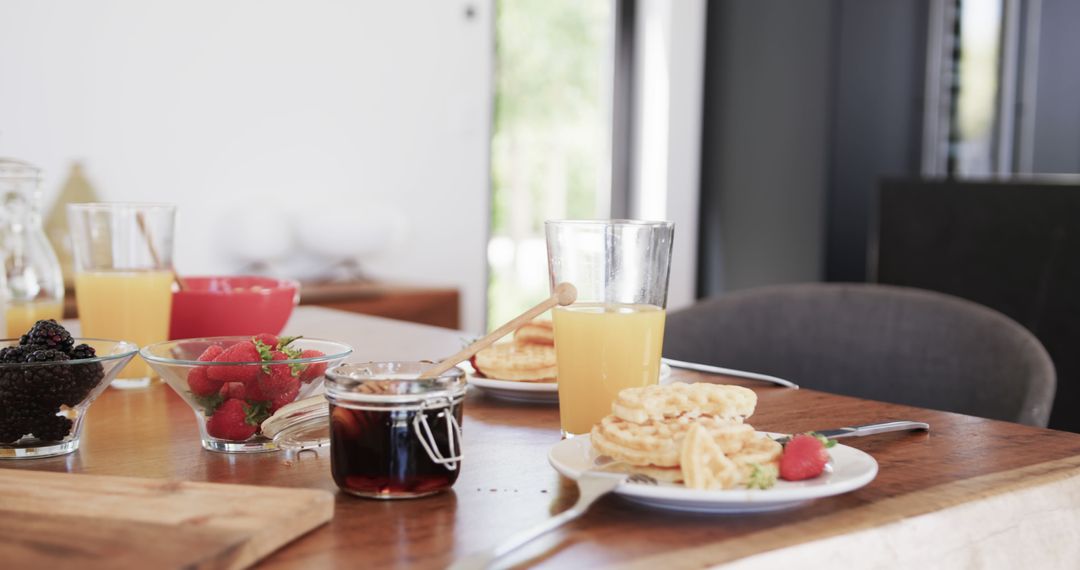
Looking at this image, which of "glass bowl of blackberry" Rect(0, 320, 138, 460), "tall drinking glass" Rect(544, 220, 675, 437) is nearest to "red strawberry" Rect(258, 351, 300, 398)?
"glass bowl of blackberry" Rect(0, 320, 138, 460)

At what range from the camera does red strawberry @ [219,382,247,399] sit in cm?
90

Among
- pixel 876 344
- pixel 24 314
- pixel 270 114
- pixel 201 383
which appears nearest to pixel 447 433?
pixel 201 383

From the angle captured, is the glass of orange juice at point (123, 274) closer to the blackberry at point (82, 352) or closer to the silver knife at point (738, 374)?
the blackberry at point (82, 352)

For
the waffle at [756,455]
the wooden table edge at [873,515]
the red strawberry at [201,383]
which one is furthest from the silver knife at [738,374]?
the red strawberry at [201,383]

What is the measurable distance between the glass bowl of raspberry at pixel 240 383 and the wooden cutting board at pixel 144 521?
0.15 meters

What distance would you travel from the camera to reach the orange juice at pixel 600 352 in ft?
3.03

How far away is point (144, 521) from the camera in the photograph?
647mm

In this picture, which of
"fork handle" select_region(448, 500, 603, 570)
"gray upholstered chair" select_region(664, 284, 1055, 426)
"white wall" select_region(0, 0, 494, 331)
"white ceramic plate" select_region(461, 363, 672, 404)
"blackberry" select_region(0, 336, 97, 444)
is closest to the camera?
"fork handle" select_region(448, 500, 603, 570)

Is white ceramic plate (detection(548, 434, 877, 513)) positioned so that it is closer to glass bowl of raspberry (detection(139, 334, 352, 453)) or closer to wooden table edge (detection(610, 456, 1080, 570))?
wooden table edge (detection(610, 456, 1080, 570))

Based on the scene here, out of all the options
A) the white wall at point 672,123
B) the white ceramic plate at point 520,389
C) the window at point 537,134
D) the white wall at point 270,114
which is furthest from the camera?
the window at point 537,134

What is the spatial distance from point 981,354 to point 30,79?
247 centimetres

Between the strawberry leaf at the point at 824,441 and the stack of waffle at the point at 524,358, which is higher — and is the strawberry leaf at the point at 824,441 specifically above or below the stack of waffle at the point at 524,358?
above

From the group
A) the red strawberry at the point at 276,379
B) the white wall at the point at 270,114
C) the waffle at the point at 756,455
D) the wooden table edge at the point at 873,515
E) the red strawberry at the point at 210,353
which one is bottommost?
the wooden table edge at the point at 873,515

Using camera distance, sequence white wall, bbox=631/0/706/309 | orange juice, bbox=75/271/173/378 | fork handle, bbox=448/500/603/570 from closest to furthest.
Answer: fork handle, bbox=448/500/603/570, orange juice, bbox=75/271/173/378, white wall, bbox=631/0/706/309
